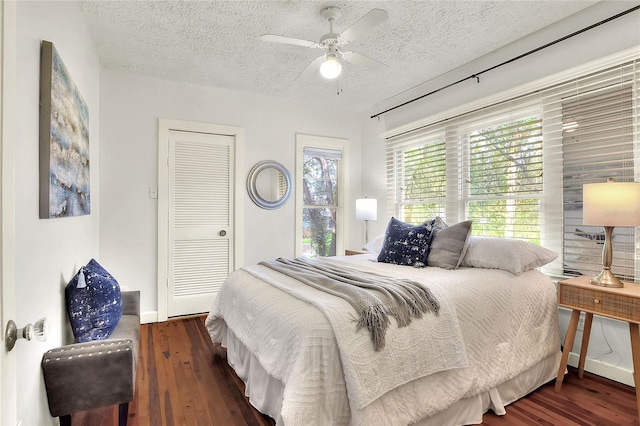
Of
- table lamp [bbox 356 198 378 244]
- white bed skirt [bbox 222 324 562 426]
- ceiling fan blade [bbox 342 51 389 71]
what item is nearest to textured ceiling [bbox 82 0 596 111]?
ceiling fan blade [bbox 342 51 389 71]

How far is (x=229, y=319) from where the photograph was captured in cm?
235

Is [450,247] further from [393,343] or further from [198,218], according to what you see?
[198,218]

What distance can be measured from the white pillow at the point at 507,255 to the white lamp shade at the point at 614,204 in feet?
1.39

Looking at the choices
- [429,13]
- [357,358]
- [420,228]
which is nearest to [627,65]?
[429,13]

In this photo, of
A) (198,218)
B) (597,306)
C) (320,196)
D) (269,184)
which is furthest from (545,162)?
(198,218)

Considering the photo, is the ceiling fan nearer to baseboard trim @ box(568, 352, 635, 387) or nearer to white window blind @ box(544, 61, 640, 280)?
white window blind @ box(544, 61, 640, 280)

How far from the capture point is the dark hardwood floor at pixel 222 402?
73.9 inches

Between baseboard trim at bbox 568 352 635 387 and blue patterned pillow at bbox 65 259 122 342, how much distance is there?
314cm

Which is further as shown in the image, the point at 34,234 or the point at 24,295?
the point at 34,234

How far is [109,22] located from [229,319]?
95.3 inches

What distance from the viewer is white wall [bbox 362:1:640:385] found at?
227 cm

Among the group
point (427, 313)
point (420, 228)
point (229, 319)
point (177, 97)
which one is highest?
point (177, 97)

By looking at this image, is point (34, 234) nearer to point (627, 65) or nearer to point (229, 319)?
point (229, 319)

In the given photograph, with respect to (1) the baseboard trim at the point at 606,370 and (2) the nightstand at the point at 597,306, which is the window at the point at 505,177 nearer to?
(2) the nightstand at the point at 597,306
